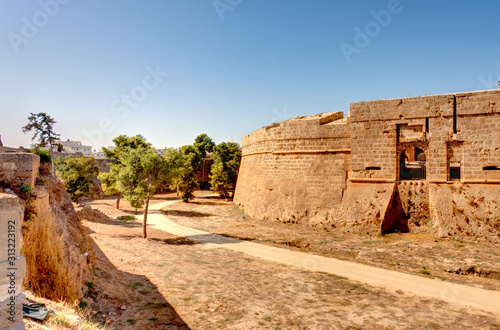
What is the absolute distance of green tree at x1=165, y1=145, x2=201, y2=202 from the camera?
16.8 metres

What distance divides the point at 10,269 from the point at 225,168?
98.8 ft

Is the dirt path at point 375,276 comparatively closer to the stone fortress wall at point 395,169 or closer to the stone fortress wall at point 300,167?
the stone fortress wall at point 395,169

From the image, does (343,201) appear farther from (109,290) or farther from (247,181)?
(109,290)

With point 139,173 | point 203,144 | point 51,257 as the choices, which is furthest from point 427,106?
point 203,144

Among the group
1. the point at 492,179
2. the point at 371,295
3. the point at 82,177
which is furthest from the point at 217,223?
the point at 492,179

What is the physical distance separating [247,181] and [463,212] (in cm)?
1541

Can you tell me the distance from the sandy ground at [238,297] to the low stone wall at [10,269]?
3050mm

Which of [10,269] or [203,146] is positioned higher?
[203,146]

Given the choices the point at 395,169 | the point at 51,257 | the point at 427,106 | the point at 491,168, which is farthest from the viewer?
the point at 395,169

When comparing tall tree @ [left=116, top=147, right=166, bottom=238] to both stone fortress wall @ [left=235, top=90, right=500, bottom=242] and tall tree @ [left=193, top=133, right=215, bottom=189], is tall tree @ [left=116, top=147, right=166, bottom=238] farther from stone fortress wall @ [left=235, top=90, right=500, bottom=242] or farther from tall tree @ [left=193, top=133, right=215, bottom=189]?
tall tree @ [left=193, top=133, right=215, bottom=189]

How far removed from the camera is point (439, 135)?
1505 cm

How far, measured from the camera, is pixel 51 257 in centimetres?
650

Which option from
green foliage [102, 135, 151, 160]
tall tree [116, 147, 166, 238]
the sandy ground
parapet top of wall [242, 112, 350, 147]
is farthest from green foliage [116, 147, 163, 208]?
green foliage [102, 135, 151, 160]

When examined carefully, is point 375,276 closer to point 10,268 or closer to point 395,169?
point 395,169
